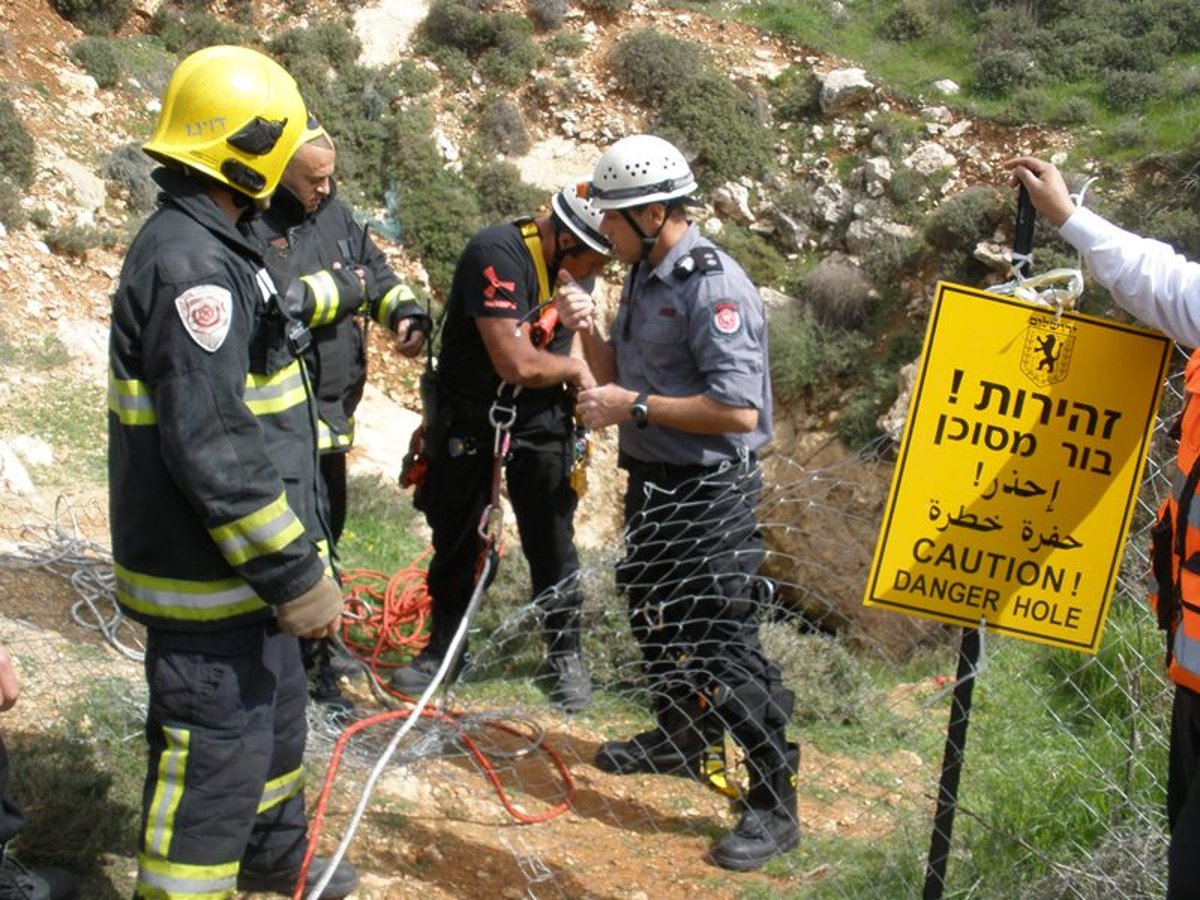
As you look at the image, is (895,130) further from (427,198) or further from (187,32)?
(187,32)

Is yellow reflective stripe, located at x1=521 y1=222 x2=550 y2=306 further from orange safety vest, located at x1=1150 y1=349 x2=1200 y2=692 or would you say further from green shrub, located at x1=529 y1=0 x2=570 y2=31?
green shrub, located at x1=529 y1=0 x2=570 y2=31

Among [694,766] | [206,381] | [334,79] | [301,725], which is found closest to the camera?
[206,381]

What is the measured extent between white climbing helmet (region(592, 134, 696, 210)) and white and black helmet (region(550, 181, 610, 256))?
516 mm

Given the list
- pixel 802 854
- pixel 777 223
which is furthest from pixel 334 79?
pixel 802 854

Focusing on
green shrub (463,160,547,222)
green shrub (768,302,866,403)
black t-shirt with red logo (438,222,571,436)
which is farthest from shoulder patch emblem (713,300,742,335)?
green shrub (463,160,547,222)

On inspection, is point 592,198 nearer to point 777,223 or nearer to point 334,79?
point 777,223

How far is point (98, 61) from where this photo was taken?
14.9 meters

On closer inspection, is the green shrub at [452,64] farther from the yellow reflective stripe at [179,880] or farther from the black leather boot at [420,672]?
the yellow reflective stripe at [179,880]

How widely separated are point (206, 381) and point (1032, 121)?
14774 millimetres

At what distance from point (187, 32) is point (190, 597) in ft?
53.3

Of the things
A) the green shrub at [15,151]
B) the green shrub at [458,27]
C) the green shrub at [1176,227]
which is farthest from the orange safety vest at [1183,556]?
the green shrub at [458,27]

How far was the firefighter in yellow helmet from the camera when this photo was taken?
2.59 m

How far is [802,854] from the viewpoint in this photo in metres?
3.82

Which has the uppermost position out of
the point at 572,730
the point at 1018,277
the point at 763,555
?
the point at 1018,277
